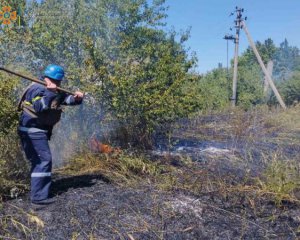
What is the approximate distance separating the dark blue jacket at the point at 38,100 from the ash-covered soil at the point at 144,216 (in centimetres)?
101

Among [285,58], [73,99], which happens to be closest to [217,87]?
[73,99]

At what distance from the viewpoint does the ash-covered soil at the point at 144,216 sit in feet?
12.5

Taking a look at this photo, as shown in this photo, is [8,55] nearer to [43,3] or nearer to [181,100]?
[43,3]

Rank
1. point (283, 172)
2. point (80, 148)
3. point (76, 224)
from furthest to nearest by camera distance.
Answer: point (80, 148)
point (283, 172)
point (76, 224)

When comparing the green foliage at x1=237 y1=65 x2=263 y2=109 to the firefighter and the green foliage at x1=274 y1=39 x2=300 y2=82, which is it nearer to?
the firefighter

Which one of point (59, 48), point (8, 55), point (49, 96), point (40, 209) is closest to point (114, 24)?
point (59, 48)

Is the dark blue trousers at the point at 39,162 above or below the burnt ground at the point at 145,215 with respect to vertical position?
above

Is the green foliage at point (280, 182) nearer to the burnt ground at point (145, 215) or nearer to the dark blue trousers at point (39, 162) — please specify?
the burnt ground at point (145, 215)

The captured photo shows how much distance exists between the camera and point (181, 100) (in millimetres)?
7113

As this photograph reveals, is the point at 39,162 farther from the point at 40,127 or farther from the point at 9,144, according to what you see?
the point at 9,144

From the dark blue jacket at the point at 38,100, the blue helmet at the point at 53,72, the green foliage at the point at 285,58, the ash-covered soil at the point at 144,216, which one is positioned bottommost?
the ash-covered soil at the point at 144,216

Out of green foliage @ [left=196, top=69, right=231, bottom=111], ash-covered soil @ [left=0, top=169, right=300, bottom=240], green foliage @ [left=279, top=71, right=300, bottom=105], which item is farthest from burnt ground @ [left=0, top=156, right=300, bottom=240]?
green foliage @ [left=279, top=71, right=300, bottom=105]

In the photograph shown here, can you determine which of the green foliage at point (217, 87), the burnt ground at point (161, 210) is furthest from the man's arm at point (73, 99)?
the green foliage at point (217, 87)

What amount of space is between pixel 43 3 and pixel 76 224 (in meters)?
6.83
